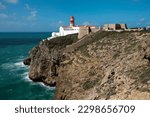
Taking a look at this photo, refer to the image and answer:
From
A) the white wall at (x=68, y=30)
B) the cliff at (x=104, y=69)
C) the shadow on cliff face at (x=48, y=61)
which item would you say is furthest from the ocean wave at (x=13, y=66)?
the white wall at (x=68, y=30)

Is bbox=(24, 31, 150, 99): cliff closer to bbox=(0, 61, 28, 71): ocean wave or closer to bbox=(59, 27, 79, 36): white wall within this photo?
bbox=(0, 61, 28, 71): ocean wave

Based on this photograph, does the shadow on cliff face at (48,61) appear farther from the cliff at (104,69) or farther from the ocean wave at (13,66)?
the ocean wave at (13,66)

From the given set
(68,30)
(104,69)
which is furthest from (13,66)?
(104,69)

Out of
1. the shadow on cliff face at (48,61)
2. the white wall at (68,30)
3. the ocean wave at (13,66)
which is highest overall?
the white wall at (68,30)

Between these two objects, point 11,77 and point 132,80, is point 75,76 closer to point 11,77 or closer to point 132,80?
point 132,80

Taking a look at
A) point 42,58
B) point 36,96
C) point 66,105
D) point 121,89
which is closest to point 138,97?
point 121,89

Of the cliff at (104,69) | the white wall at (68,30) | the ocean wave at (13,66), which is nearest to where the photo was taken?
the cliff at (104,69)

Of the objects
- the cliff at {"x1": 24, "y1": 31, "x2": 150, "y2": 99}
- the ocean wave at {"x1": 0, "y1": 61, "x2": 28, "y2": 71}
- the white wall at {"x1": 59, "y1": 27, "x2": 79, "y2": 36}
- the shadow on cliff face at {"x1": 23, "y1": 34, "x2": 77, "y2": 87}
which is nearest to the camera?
the cliff at {"x1": 24, "y1": 31, "x2": 150, "y2": 99}

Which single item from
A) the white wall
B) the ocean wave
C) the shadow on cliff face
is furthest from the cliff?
Result: the white wall
